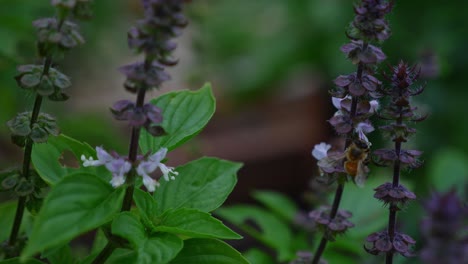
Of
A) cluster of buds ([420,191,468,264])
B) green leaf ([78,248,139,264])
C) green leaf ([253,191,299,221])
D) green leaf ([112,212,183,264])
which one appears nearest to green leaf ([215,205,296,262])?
green leaf ([253,191,299,221])

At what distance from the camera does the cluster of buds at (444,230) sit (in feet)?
2.80

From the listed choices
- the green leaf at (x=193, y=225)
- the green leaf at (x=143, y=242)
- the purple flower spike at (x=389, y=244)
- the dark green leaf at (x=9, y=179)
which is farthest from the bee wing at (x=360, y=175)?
the dark green leaf at (x=9, y=179)

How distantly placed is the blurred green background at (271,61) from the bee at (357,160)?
1.23m

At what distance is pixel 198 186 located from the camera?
1.45 meters

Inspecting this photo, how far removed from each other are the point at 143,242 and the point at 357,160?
414mm

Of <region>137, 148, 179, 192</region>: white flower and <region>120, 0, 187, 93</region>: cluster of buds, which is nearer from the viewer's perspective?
<region>120, 0, 187, 93</region>: cluster of buds

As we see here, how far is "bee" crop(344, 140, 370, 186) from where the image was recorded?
124 centimetres

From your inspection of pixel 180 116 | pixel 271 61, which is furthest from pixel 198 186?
pixel 271 61

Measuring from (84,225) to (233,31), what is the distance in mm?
3999

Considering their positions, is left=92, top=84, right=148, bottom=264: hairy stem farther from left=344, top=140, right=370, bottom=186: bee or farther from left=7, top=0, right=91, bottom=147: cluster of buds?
left=344, top=140, right=370, bottom=186: bee

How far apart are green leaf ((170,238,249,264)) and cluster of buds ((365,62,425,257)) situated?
0.26m

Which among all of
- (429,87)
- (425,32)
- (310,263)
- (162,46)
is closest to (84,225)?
(162,46)

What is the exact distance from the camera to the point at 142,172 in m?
1.18

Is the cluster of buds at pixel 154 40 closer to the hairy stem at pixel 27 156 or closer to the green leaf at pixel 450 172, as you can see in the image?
the hairy stem at pixel 27 156
